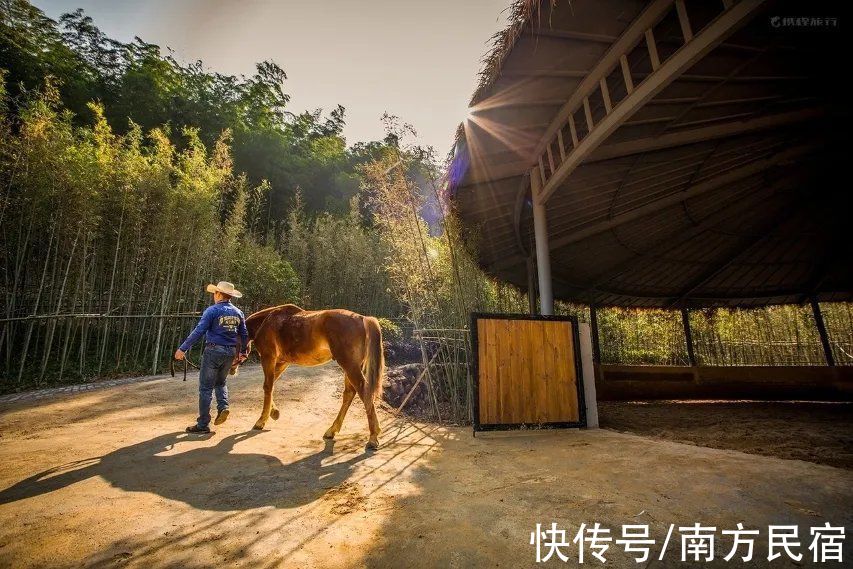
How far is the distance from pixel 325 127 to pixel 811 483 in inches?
1176

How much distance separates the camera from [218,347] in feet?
12.6

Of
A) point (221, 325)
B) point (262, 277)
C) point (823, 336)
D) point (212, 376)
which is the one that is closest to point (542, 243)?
point (221, 325)

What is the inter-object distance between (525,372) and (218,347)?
3.51 metres

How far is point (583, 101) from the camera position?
371cm

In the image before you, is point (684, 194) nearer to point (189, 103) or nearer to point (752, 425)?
point (752, 425)

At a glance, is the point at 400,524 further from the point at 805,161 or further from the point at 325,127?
the point at 325,127

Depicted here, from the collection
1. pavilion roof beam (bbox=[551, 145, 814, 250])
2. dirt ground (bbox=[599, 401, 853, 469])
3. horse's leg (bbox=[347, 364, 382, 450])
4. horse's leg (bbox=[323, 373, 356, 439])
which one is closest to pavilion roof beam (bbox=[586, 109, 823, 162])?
pavilion roof beam (bbox=[551, 145, 814, 250])

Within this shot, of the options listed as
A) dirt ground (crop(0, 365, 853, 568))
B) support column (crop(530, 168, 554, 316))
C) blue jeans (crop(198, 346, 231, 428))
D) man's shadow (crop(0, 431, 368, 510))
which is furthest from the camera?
support column (crop(530, 168, 554, 316))

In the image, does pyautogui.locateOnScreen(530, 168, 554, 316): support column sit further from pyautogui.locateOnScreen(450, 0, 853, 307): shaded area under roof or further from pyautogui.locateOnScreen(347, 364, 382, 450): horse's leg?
pyautogui.locateOnScreen(347, 364, 382, 450): horse's leg

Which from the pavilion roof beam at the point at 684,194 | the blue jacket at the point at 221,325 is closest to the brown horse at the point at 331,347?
the blue jacket at the point at 221,325

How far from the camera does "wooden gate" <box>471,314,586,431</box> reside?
3965 millimetres

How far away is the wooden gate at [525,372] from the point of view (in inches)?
156

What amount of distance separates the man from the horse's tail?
4.88 feet

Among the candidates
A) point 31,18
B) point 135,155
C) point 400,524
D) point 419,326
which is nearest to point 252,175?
point 31,18
